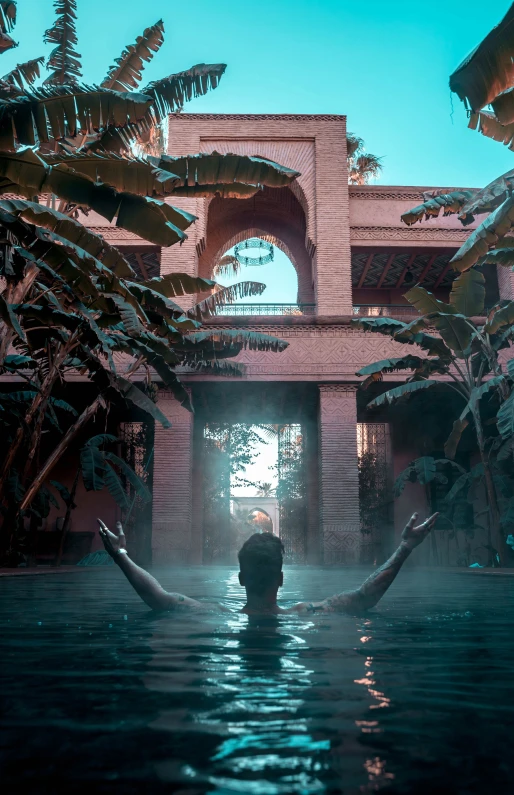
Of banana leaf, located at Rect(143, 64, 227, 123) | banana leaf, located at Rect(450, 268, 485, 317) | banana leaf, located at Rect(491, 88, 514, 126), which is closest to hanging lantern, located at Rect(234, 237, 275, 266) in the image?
banana leaf, located at Rect(450, 268, 485, 317)

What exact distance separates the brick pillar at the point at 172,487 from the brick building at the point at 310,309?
22 millimetres

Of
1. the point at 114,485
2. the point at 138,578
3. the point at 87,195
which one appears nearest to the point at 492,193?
the point at 87,195

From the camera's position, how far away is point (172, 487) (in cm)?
1427

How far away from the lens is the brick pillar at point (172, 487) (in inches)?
551

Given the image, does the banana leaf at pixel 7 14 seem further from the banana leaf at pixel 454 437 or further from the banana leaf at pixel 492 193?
the banana leaf at pixel 454 437

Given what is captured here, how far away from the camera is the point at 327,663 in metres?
2.57

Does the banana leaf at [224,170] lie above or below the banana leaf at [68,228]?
above

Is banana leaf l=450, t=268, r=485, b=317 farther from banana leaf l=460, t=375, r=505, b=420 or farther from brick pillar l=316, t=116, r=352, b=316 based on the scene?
brick pillar l=316, t=116, r=352, b=316

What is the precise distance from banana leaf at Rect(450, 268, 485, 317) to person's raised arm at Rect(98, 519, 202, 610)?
25.1 ft

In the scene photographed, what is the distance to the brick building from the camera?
14.3 meters

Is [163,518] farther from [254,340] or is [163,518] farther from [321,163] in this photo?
[321,163]

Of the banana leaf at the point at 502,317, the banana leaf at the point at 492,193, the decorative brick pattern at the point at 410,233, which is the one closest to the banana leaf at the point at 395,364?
the banana leaf at the point at 502,317

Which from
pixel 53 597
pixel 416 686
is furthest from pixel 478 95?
pixel 53 597

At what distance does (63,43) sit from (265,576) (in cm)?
803
